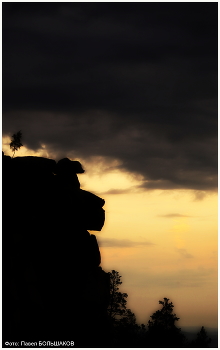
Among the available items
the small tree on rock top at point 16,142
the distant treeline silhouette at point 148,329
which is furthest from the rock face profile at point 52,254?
the distant treeline silhouette at point 148,329

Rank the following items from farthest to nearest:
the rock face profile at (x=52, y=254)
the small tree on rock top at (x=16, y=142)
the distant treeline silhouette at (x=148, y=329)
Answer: the distant treeline silhouette at (x=148, y=329)
the small tree on rock top at (x=16, y=142)
the rock face profile at (x=52, y=254)

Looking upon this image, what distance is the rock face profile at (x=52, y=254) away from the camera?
50500 mm

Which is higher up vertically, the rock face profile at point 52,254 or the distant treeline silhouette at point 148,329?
the rock face profile at point 52,254

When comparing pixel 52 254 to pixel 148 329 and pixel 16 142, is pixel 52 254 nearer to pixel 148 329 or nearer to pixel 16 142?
pixel 16 142

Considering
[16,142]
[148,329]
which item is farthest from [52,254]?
[148,329]

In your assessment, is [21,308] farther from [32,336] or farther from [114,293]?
[114,293]

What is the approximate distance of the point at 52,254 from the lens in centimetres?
5734

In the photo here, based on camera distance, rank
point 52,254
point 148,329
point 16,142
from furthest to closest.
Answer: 1. point 148,329
2. point 16,142
3. point 52,254

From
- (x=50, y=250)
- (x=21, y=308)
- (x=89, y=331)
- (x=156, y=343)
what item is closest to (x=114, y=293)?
(x=156, y=343)

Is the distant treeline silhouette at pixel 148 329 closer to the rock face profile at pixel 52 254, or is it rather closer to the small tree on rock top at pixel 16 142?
the rock face profile at pixel 52 254

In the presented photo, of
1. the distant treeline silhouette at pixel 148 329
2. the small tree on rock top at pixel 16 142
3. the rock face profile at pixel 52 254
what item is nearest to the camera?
the rock face profile at pixel 52 254

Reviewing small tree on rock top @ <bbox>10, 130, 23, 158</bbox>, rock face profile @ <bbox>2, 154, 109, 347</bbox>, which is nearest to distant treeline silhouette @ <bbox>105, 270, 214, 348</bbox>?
rock face profile @ <bbox>2, 154, 109, 347</bbox>

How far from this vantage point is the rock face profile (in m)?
50.5

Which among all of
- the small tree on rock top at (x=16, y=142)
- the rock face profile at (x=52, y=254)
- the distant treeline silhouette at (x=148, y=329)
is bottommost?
the distant treeline silhouette at (x=148, y=329)
